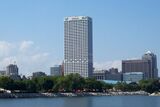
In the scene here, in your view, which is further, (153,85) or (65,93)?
(153,85)

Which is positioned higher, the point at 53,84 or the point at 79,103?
the point at 53,84

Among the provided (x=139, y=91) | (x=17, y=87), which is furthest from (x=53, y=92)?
(x=139, y=91)

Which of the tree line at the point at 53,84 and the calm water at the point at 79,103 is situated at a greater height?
the tree line at the point at 53,84

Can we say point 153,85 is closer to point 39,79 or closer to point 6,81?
point 39,79

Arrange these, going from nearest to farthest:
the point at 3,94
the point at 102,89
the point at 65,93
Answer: the point at 3,94 < the point at 65,93 < the point at 102,89

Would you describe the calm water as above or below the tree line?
below

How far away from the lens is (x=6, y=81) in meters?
127

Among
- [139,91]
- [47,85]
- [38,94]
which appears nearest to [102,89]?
[139,91]

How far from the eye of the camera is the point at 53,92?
138 meters

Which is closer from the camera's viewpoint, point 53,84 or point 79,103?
point 79,103

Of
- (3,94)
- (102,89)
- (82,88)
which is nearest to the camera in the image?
(3,94)

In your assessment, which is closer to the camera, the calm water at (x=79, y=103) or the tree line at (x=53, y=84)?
the calm water at (x=79, y=103)

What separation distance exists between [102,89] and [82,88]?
21916 mm

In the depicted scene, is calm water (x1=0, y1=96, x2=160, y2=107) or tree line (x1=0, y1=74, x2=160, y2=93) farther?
tree line (x1=0, y1=74, x2=160, y2=93)
